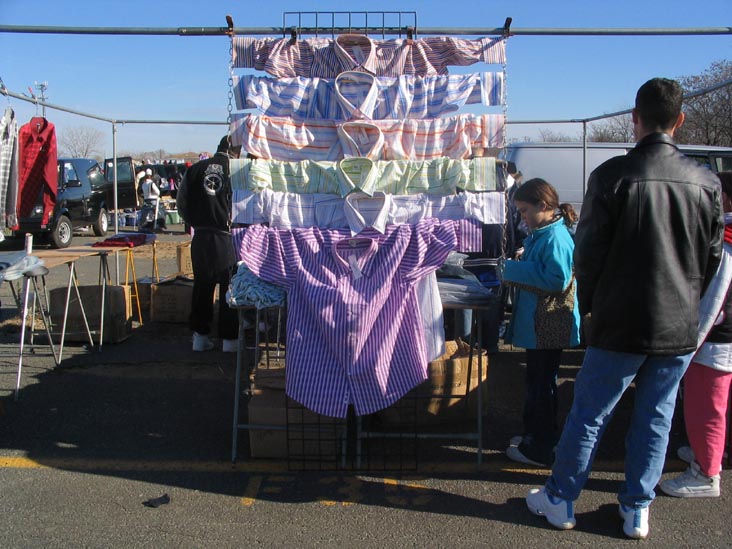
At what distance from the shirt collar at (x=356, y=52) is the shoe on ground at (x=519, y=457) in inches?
103

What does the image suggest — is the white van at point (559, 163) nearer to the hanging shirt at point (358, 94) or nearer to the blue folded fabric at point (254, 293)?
the hanging shirt at point (358, 94)

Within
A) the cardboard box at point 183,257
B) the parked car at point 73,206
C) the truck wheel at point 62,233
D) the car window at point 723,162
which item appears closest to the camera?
the cardboard box at point 183,257

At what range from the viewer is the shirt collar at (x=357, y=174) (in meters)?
4.01

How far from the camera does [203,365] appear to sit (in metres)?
6.20

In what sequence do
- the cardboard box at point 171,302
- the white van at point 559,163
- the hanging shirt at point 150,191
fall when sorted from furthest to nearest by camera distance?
1. the hanging shirt at point 150,191
2. the white van at point 559,163
3. the cardboard box at point 171,302

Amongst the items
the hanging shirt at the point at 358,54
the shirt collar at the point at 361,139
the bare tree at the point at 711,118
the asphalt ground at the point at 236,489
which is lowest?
the asphalt ground at the point at 236,489

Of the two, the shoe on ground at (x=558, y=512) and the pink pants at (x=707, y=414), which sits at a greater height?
the pink pants at (x=707, y=414)

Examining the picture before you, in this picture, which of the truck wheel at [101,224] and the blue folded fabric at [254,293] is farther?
the truck wheel at [101,224]

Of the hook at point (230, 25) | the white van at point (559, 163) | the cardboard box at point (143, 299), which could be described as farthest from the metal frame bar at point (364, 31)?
the white van at point (559, 163)

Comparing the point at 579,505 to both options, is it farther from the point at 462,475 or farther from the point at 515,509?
the point at 462,475

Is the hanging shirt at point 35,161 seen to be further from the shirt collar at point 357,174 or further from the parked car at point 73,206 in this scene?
the parked car at point 73,206

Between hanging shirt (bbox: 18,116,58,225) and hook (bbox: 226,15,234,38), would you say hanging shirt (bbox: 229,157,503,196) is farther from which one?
hanging shirt (bbox: 18,116,58,225)

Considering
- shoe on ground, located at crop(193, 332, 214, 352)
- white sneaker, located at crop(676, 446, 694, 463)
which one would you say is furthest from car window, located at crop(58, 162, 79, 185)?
white sneaker, located at crop(676, 446, 694, 463)

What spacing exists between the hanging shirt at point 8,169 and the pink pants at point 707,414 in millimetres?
5542
